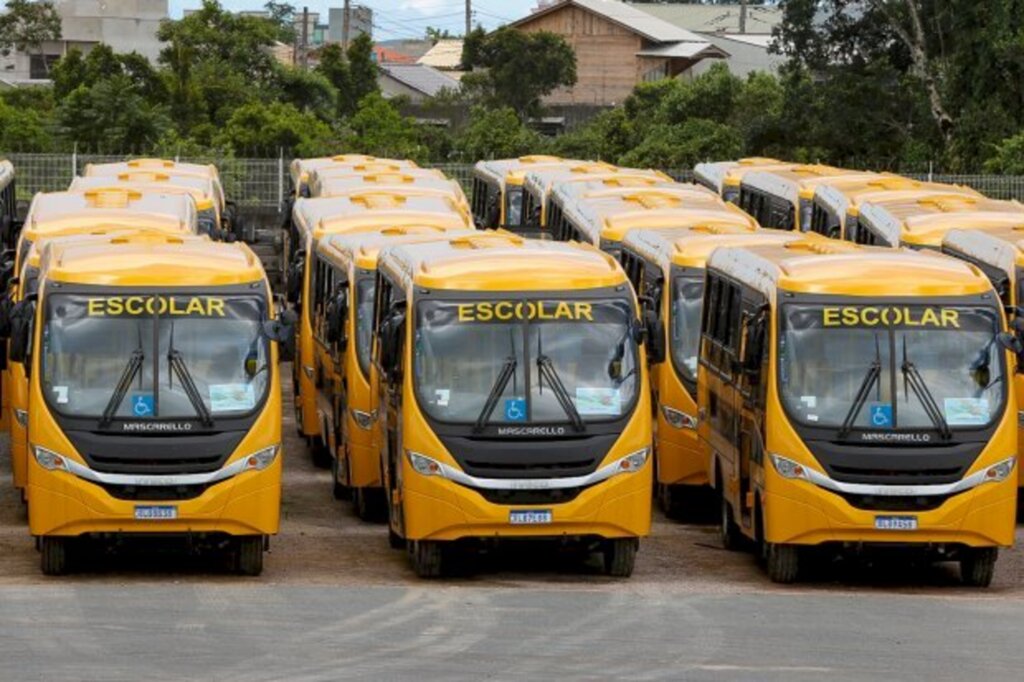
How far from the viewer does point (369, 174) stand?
135 ft

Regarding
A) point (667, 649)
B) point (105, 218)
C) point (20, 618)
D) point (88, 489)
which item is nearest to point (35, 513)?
point (88, 489)

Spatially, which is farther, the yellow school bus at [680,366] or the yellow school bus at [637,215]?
the yellow school bus at [637,215]

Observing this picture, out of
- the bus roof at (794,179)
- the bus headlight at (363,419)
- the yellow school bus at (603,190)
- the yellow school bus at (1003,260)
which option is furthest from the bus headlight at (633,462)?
the bus roof at (794,179)

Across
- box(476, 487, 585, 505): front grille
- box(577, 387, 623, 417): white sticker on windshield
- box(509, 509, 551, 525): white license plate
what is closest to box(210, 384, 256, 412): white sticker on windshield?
box(476, 487, 585, 505): front grille

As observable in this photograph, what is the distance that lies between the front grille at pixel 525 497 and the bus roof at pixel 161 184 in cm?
1477

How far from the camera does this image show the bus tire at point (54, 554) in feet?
69.3

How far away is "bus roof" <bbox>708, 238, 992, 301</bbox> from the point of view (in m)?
21.5

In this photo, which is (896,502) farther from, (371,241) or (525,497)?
(371,241)

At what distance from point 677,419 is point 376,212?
6409mm

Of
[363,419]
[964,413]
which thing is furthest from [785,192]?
[964,413]

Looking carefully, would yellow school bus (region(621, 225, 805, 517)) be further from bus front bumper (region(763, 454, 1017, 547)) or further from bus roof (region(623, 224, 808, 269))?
bus front bumper (region(763, 454, 1017, 547))

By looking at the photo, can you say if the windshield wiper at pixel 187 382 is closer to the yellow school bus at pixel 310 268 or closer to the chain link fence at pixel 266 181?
the yellow school bus at pixel 310 268

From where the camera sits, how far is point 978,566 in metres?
21.7

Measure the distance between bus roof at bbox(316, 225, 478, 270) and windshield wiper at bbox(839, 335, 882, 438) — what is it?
15.3ft
